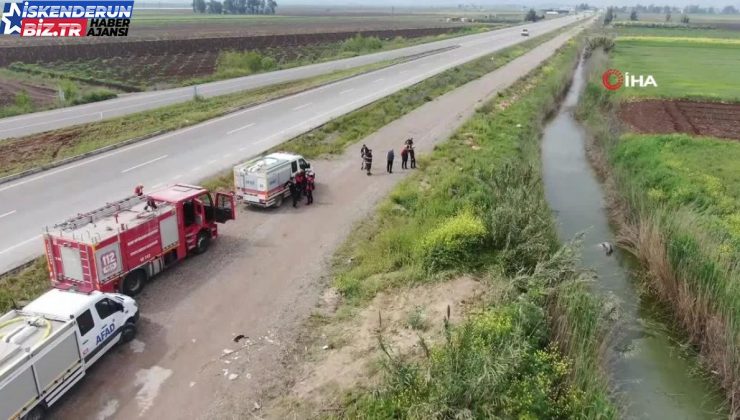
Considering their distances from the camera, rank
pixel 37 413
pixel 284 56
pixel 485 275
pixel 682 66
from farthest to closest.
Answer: pixel 284 56, pixel 682 66, pixel 485 275, pixel 37 413

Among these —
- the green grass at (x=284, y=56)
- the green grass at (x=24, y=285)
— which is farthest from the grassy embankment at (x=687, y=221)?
the green grass at (x=284, y=56)

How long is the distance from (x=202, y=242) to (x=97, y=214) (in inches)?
149

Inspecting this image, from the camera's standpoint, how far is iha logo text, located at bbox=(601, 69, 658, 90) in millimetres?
55825

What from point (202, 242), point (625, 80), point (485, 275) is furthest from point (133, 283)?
point (625, 80)

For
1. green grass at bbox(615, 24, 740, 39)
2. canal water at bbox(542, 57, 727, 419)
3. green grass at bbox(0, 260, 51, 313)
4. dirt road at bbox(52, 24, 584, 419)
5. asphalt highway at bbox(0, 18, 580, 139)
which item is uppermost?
green grass at bbox(615, 24, 740, 39)

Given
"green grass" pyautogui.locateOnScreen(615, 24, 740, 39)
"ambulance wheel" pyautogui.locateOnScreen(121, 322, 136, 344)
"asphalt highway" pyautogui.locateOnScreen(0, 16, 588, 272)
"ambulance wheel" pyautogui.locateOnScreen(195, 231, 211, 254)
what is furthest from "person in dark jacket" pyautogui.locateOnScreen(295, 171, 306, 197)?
"green grass" pyautogui.locateOnScreen(615, 24, 740, 39)

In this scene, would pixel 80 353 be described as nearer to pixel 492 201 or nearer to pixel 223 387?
pixel 223 387

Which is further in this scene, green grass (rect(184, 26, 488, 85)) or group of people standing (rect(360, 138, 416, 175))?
green grass (rect(184, 26, 488, 85))

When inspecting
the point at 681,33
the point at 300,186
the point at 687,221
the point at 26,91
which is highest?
the point at 681,33

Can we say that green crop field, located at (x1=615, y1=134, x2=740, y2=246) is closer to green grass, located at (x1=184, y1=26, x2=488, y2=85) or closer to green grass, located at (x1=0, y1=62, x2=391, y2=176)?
Answer: green grass, located at (x1=0, y1=62, x2=391, y2=176)

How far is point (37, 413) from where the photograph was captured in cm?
1229

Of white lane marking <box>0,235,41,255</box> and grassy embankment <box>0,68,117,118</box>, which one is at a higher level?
grassy embankment <box>0,68,117,118</box>

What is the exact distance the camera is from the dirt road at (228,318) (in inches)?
522

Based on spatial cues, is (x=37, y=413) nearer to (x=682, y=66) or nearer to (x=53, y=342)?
(x=53, y=342)
